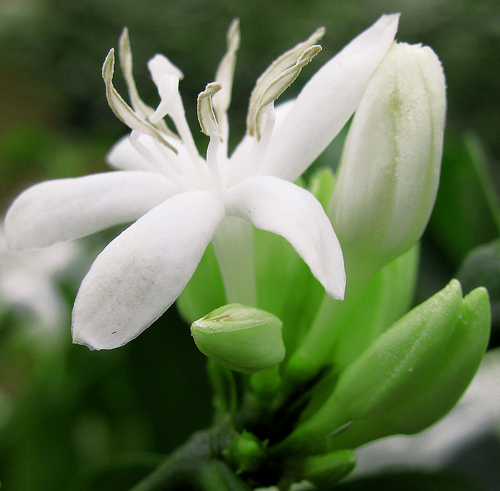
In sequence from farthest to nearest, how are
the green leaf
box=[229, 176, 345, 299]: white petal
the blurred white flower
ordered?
1. the blurred white flower
2. the green leaf
3. box=[229, 176, 345, 299]: white petal

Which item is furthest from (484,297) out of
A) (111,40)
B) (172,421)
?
(111,40)

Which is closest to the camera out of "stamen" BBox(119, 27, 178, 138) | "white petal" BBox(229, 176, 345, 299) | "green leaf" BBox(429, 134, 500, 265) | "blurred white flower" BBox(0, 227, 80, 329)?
"white petal" BBox(229, 176, 345, 299)

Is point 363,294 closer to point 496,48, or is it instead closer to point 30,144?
point 30,144

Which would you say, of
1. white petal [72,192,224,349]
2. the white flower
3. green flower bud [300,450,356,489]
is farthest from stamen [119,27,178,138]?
green flower bud [300,450,356,489]

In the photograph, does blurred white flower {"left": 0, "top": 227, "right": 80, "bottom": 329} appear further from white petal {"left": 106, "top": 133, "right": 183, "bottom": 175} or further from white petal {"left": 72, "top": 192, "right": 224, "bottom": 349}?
white petal {"left": 72, "top": 192, "right": 224, "bottom": 349}

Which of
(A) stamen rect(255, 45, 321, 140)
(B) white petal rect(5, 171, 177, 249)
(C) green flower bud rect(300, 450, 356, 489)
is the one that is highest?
(A) stamen rect(255, 45, 321, 140)

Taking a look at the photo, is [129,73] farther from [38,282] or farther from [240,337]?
[38,282]
